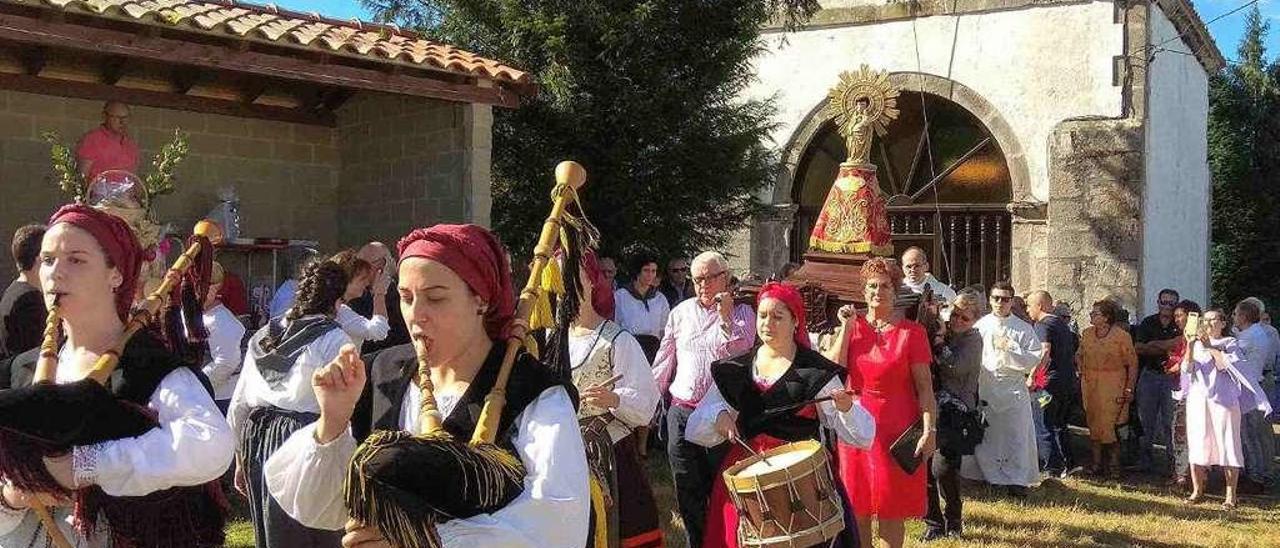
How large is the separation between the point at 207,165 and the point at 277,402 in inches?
228

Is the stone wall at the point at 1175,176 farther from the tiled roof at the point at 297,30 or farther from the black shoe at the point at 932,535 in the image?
the tiled roof at the point at 297,30

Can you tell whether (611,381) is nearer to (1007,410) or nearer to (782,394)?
(782,394)

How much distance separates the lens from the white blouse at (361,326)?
601 cm

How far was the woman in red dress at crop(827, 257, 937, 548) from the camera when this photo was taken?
20.2ft

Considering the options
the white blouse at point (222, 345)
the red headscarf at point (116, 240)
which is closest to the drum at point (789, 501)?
the red headscarf at point (116, 240)

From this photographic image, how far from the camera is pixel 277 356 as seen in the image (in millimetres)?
4734

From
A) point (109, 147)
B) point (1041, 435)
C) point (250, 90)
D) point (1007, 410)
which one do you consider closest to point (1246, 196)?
point (1041, 435)

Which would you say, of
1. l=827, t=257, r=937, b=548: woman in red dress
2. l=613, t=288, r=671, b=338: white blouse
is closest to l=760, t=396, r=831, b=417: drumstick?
l=827, t=257, r=937, b=548: woman in red dress

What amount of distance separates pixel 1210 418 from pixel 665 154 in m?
4.93

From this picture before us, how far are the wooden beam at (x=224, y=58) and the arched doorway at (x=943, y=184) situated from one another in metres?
7.85

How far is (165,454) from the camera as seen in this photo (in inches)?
116

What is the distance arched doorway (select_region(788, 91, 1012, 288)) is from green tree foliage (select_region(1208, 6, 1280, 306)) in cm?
1078

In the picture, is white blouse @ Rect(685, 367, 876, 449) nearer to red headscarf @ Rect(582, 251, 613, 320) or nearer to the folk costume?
red headscarf @ Rect(582, 251, 613, 320)

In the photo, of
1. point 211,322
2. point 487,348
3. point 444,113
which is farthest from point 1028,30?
point 487,348
